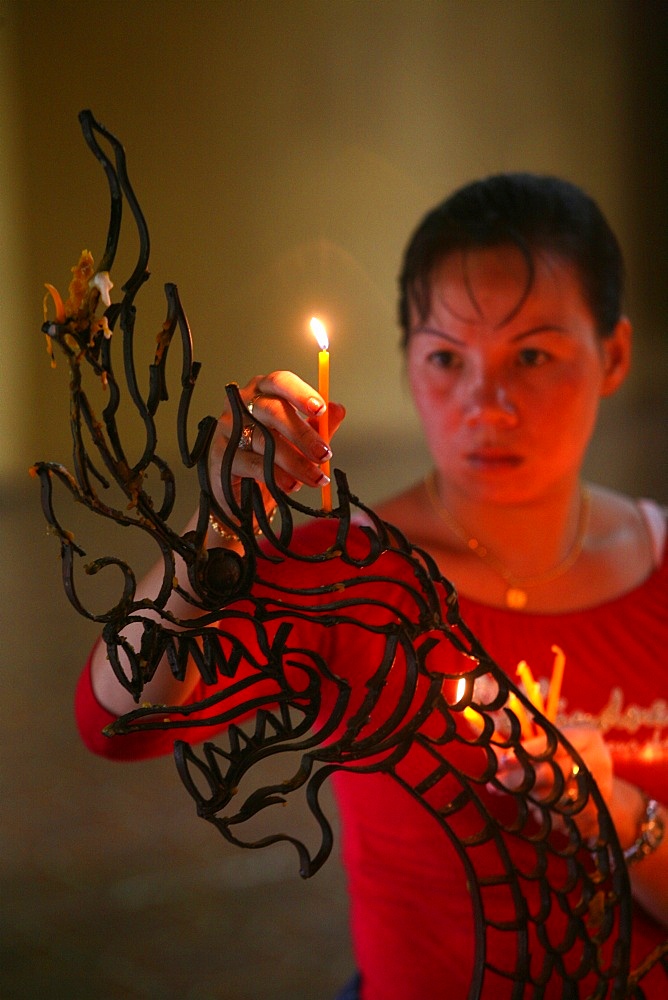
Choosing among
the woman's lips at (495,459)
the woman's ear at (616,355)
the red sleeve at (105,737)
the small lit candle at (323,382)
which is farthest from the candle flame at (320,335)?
the woman's ear at (616,355)

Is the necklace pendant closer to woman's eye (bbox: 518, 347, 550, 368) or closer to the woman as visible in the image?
the woman

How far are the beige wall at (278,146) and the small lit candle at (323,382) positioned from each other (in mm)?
626

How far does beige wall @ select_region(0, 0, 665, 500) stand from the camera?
66.8 inches

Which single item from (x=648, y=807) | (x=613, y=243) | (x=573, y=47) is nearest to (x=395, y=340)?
(x=573, y=47)

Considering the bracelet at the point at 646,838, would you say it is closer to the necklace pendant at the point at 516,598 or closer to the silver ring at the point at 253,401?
the necklace pendant at the point at 516,598

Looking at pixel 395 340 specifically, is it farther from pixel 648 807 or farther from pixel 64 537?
pixel 64 537

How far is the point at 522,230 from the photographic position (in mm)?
849

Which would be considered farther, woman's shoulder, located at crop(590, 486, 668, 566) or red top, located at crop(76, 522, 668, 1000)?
woman's shoulder, located at crop(590, 486, 668, 566)

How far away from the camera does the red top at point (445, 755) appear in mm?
787

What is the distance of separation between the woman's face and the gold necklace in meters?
0.06

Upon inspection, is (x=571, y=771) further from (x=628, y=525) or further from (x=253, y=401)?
(x=628, y=525)

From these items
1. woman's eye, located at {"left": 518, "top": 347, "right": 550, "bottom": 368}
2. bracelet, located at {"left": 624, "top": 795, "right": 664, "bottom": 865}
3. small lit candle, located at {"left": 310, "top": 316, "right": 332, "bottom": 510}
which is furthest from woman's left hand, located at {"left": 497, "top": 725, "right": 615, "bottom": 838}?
woman's eye, located at {"left": 518, "top": 347, "right": 550, "bottom": 368}

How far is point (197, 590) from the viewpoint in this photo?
15.8 inches

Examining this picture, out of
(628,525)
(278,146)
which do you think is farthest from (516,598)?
(278,146)
